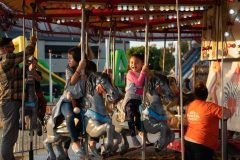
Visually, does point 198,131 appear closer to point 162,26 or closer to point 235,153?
point 235,153

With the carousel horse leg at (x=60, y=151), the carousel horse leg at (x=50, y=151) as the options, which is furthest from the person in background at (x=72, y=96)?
the carousel horse leg at (x=50, y=151)

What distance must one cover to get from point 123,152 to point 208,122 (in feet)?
9.54

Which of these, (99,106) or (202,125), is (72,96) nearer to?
(99,106)

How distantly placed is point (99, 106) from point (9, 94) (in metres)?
1.80

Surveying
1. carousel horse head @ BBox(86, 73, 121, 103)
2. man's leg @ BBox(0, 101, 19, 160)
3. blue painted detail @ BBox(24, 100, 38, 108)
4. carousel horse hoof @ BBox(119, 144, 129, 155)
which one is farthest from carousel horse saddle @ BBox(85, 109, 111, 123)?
carousel horse hoof @ BBox(119, 144, 129, 155)

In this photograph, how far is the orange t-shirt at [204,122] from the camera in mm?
5941

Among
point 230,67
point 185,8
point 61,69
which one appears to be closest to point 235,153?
point 230,67

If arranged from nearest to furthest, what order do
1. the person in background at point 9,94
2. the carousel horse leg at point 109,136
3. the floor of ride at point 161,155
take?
1. the carousel horse leg at point 109,136
2. the person in background at point 9,94
3. the floor of ride at point 161,155

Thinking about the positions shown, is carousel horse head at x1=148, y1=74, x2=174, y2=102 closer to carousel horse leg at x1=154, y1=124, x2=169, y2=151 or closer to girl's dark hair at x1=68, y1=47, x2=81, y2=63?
carousel horse leg at x1=154, y1=124, x2=169, y2=151

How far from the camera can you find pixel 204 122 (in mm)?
5973

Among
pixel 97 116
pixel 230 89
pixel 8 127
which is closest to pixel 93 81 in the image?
pixel 97 116

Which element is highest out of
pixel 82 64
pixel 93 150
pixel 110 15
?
pixel 110 15

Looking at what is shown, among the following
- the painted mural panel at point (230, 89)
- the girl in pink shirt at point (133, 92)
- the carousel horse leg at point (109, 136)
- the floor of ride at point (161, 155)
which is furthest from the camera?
A: the painted mural panel at point (230, 89)

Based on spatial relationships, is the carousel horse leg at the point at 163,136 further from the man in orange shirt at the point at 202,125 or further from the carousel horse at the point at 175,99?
the carousel horse at the point at 175,99
